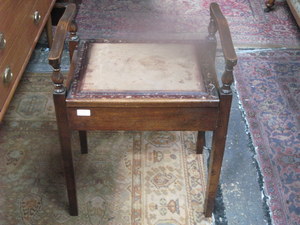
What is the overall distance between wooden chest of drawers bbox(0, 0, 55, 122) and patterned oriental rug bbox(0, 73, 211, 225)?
329mm

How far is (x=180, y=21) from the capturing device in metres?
3.30

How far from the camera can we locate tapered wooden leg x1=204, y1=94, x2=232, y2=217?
1.54 m

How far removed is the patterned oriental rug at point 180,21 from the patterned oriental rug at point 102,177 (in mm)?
981

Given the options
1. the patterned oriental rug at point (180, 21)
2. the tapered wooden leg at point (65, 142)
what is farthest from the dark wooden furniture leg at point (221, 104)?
the patterned oriental rug at point (180, 21)

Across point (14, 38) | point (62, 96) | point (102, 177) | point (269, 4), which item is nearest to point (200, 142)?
point (102, 177)

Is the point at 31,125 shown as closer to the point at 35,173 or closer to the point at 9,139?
the point at 9,139

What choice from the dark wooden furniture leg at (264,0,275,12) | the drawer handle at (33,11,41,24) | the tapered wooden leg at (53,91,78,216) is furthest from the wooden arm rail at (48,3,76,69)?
the dark wooden furniture leg at (264,0,275,12)

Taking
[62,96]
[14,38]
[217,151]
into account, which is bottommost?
[217,151]

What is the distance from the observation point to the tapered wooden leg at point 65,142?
5.00ft

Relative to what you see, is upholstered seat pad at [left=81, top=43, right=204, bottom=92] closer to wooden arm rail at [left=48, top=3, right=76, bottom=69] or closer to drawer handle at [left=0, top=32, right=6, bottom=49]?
wooden arm rail at [left=48, top=3, right=76, bottom=69]

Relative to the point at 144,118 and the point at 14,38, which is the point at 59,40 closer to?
the point at 144,118

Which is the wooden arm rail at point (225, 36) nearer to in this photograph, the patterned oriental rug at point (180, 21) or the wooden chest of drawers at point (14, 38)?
the wooden chest of drawers at point (14, 38)

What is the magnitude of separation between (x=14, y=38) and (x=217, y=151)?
104cm

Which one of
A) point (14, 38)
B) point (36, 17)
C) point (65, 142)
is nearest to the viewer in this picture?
point (65, 142)
